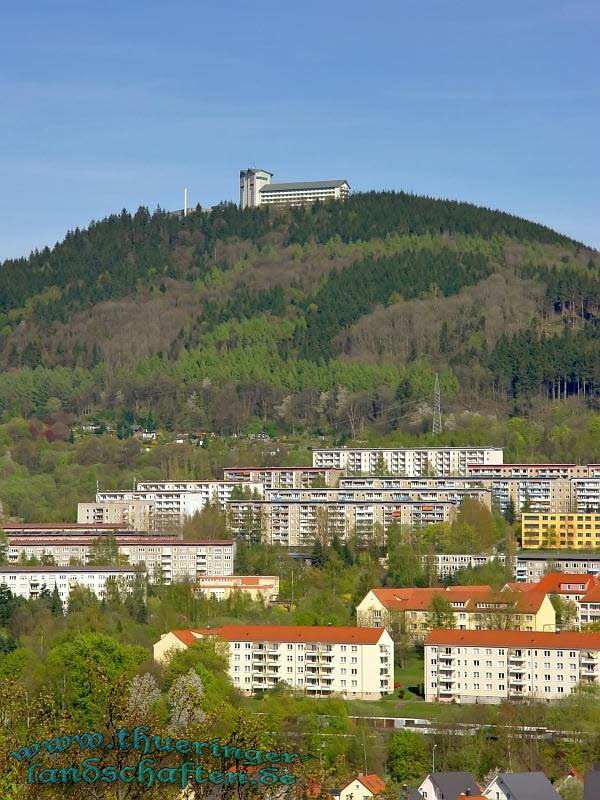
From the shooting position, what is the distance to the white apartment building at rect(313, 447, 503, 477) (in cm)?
8612

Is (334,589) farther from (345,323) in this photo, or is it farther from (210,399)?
(345,323)

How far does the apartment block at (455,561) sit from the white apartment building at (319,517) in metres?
6.40

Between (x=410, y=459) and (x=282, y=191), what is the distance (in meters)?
64.1

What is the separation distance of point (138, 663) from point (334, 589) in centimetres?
1632

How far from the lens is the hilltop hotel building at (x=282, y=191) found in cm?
14738

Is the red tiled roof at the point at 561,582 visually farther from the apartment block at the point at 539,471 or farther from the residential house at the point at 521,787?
the residential house at the point at 521,787

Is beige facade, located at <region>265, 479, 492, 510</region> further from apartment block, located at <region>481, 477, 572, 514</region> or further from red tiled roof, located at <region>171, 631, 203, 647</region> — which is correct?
red tiled roof, located at <region>171, 631, 203, 647</region>

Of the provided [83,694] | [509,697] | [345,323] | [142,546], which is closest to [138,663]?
[83,694]

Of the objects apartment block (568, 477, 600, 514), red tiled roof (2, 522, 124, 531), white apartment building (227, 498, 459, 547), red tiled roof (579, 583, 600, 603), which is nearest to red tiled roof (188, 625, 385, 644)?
red tiled roof (579, 583, 600, 603)

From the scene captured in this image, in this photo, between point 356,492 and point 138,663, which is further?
point 356,492

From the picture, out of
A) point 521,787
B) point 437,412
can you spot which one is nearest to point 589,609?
point 521,787

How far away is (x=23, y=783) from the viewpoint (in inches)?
759

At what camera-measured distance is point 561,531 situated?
241 ft

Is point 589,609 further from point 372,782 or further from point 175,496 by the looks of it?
point 175,496
